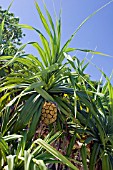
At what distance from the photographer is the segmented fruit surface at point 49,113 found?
1505mm

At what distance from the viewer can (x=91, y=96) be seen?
1.62 metres

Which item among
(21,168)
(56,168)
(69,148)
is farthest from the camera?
(56,168)

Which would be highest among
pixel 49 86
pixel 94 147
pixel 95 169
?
pixel 49 86

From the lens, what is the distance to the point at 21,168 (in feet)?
4.14

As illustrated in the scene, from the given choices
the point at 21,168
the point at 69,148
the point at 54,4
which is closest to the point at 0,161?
the point at 21,168

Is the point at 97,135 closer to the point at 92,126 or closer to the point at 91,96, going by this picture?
the point at 92,126

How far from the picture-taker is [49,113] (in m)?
1.50

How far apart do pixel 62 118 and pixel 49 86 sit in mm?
163

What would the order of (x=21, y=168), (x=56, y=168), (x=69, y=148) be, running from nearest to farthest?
(x=21, y=168), (x=69, y=148), (x=56, y=168)

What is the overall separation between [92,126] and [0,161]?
498 millimetres

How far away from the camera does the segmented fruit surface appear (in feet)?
4.94

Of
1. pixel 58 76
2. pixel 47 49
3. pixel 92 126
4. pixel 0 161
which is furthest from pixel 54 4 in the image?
pixel 0 161

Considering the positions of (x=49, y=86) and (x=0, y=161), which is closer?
(x=0, y=161)

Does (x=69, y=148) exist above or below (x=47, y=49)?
below
